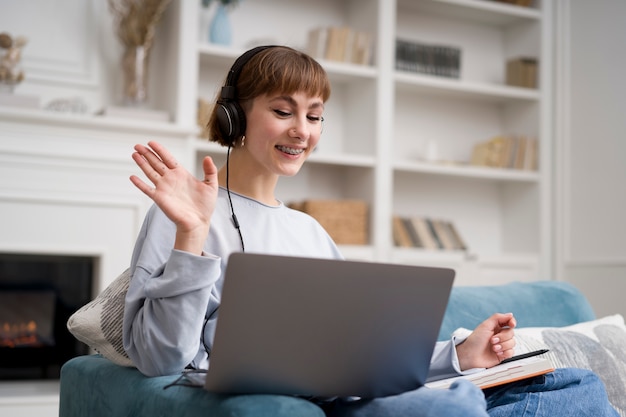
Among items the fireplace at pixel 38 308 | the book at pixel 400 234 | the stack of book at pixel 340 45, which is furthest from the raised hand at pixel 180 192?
the book at pixel 400 234

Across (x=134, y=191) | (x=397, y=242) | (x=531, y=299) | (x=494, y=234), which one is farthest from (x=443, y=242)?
(x=531, y=299)

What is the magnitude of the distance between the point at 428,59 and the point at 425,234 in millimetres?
911

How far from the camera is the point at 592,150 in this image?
4.24m

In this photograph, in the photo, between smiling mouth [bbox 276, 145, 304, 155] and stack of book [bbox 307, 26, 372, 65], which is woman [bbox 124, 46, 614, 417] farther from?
stack of book [bbox 307, 26, 372, 65]

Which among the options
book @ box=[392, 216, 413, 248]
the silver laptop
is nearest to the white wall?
book @ box=[392, 216, 413, 248]

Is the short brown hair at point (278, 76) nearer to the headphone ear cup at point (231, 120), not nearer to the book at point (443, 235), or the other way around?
the headphone ear cup at point (231, 120)

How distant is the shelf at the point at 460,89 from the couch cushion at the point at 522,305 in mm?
1999

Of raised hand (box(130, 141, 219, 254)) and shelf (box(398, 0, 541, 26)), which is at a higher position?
shelf (box(398, 0, 541, 26))

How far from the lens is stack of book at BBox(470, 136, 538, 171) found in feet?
14.2

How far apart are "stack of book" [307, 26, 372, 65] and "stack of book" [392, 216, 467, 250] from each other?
83 centimetres

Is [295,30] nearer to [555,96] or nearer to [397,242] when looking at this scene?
[397,242]

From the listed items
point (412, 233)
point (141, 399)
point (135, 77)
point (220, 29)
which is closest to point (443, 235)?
point (412, 233)

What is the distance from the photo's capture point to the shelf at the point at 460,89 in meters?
4.09

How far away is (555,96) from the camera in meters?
4.42
